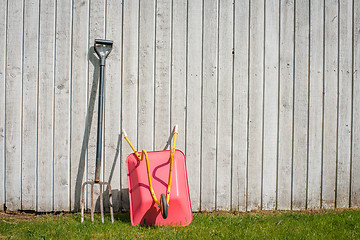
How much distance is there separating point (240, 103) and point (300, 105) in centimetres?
67

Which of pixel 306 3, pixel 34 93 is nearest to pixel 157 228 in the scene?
pixel 34 93

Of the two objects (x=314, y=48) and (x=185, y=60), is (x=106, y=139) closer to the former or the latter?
(x=185, y=60)

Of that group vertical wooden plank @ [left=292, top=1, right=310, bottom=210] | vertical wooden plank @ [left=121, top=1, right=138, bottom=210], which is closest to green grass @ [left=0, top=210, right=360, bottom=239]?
vertical wooden plank @ [left=292, top=1, right=310, bottom=210]

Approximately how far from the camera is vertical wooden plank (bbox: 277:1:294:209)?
327cm

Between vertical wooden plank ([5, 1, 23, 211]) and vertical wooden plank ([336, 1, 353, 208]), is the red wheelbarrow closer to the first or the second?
vertical wooden plank ([5, 1, 23, 211])

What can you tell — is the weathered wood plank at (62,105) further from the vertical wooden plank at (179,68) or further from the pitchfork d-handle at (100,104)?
the vertical wooden plank at (179,68)

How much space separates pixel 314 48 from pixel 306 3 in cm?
50

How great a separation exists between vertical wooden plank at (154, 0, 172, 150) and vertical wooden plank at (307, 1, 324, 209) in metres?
1.57

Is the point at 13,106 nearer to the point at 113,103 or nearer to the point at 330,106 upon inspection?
the point at 113,103

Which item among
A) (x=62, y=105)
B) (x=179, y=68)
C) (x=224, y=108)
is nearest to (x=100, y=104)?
(x=62, y=105)

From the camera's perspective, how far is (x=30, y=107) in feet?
10.1

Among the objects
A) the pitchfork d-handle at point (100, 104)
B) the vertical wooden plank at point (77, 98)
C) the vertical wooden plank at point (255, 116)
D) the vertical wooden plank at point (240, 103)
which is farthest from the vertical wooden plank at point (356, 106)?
the vertical wooden plank at point (77, 98)

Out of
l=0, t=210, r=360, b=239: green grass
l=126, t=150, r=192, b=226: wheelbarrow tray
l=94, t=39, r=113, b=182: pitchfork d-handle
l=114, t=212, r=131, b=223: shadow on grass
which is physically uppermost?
l=94, t=39, r=113, b=182: pitchfork d-handle

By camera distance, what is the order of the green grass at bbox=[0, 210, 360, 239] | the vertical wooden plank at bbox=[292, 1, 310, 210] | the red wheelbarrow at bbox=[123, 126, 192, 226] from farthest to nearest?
the vertical wooden plank at bbox=[292, 1, 310, 210] < the red wheelbarrow at bbox=[123, 126, 192, 226] < the green grass at bbox=[0, 210, 360, 239]
